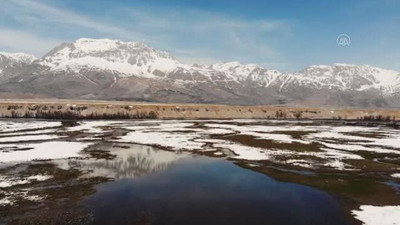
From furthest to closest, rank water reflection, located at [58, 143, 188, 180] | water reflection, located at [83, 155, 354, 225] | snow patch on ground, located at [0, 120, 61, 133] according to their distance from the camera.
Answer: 1. snow patch on ground, located at [0, 120, 61, 133]
2. water reflection, located at [58, 143, 188, 180]
3. water reflection, located at [83, 155, 354, 225]

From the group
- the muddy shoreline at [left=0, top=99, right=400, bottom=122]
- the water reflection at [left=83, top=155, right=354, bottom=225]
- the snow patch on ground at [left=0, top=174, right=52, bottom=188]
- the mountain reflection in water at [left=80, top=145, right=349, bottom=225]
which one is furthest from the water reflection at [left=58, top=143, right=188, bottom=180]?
the muddy shoreline at [left=0, top=99, right=400, bottom=122]

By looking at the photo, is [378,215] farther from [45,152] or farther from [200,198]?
[45,152]

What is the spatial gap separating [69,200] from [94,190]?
104 inches

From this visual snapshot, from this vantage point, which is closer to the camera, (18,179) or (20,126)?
(18,179)

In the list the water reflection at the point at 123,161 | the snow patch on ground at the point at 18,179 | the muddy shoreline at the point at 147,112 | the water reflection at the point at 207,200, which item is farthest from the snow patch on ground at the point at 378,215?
the muddy shoreline at the point at 147,112

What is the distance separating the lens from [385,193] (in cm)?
2678

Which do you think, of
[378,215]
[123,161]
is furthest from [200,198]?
[123,161]

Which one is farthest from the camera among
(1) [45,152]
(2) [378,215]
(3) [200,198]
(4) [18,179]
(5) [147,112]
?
(5) [147,112]

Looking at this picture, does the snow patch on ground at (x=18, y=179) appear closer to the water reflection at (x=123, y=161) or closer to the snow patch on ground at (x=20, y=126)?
the water reflection at (x=123, y=161)

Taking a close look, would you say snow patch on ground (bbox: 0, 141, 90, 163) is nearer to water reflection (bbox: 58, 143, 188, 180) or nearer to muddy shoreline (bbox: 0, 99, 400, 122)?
water reflection (bbox: 58, 143, 188, 180)

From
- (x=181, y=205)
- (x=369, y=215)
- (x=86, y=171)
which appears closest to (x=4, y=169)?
(x=86, y=171)

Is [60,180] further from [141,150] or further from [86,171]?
[141,150]

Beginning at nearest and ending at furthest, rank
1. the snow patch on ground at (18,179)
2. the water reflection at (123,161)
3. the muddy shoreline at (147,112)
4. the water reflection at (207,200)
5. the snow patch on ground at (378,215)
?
the snow patch on ground at (378,215), the water reflection at (207,200), the snow patch on ground at (18,179), the water reflection at (123,161), the muddy shoreline at (147,112)

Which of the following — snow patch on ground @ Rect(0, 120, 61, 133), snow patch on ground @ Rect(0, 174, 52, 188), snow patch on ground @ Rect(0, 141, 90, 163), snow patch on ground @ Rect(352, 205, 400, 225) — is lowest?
snow patch on ground @ Rect(352, 205, 400, 225)
